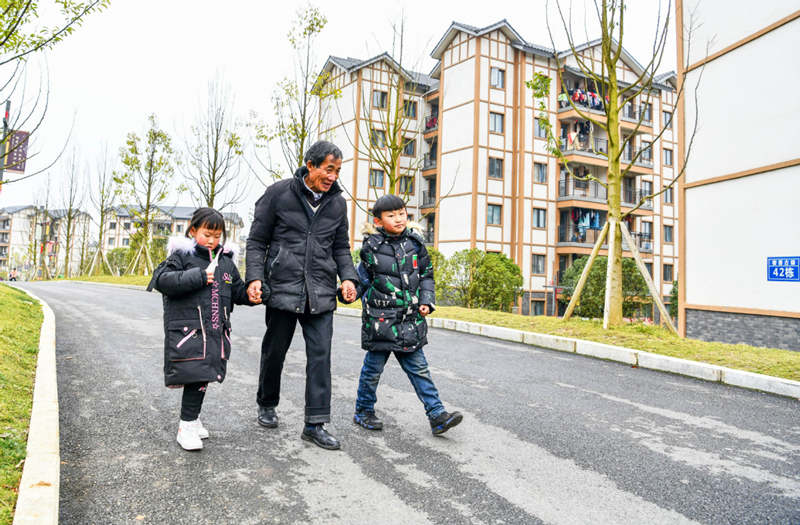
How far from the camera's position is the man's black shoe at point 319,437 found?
10.8ft

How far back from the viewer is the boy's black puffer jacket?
369cm

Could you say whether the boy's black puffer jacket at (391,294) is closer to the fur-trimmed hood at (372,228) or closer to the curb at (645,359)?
the fur-trimmed hood at (372,228)

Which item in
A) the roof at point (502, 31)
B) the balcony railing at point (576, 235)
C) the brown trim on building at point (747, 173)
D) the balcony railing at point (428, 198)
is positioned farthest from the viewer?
the balcony railing at point (428, 198)

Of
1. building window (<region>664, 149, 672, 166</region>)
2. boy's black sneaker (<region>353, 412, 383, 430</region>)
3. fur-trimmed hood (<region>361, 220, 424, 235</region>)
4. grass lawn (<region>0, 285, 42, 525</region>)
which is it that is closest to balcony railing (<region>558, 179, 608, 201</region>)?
building window (<region>664, 149, 672, 166</region>)

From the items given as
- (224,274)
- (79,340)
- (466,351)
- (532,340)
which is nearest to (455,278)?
(532,340)

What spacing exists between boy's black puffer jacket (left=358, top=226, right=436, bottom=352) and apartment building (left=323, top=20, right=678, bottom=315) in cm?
2403

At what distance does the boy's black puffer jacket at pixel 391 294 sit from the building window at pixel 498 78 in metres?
27.6

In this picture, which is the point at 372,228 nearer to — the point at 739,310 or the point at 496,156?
the point at 739,310

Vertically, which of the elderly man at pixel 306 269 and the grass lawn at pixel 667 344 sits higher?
the elderly man at pixel 306 269

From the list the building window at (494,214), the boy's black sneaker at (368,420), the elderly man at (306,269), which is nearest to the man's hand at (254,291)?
the elderly man at (306,269)

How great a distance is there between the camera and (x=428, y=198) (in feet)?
108

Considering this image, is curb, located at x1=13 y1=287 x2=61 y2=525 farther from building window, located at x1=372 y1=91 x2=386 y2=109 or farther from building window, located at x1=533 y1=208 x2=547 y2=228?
building window, located at x1=372 y1=91 x2=386 y2=109

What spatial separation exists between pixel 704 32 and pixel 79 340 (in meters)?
14.0

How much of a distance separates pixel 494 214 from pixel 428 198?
5.29 m
